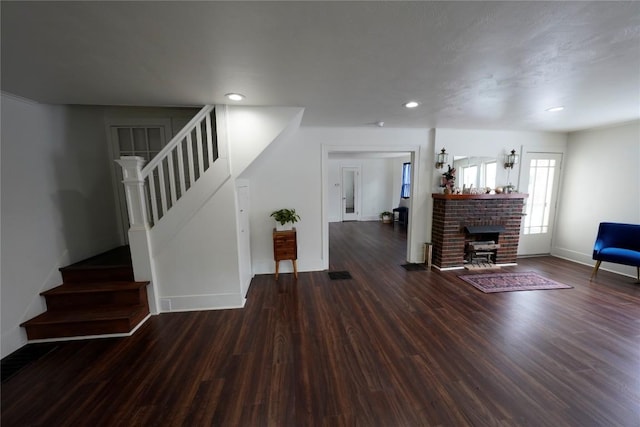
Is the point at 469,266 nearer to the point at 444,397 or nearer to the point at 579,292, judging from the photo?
the point at 579,292

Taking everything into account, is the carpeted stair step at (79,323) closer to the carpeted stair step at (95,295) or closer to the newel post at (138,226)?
the carpeted stair step at (95,295)

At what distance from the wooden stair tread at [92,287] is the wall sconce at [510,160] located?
568cm

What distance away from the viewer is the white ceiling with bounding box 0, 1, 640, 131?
119 centimetres

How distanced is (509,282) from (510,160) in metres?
2.16

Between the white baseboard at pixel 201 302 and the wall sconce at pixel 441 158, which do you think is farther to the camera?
the wall sconce at pixel 441 158

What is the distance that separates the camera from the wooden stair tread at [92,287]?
2381 mm

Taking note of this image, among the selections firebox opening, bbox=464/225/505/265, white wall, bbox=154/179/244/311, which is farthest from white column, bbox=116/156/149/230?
firebox opening, bbox=464/225/505/265

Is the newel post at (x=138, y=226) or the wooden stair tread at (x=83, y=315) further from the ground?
the newel post at (x=138, y=226)

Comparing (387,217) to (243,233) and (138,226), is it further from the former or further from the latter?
(138,226)

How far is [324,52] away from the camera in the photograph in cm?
155

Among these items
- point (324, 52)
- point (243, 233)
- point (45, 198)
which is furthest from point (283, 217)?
point (45, 198)

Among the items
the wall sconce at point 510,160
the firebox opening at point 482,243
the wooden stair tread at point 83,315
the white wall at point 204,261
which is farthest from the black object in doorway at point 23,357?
the wall sconce at point 510,160

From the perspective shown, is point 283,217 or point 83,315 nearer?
point 83,315

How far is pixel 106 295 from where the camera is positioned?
2.49m
